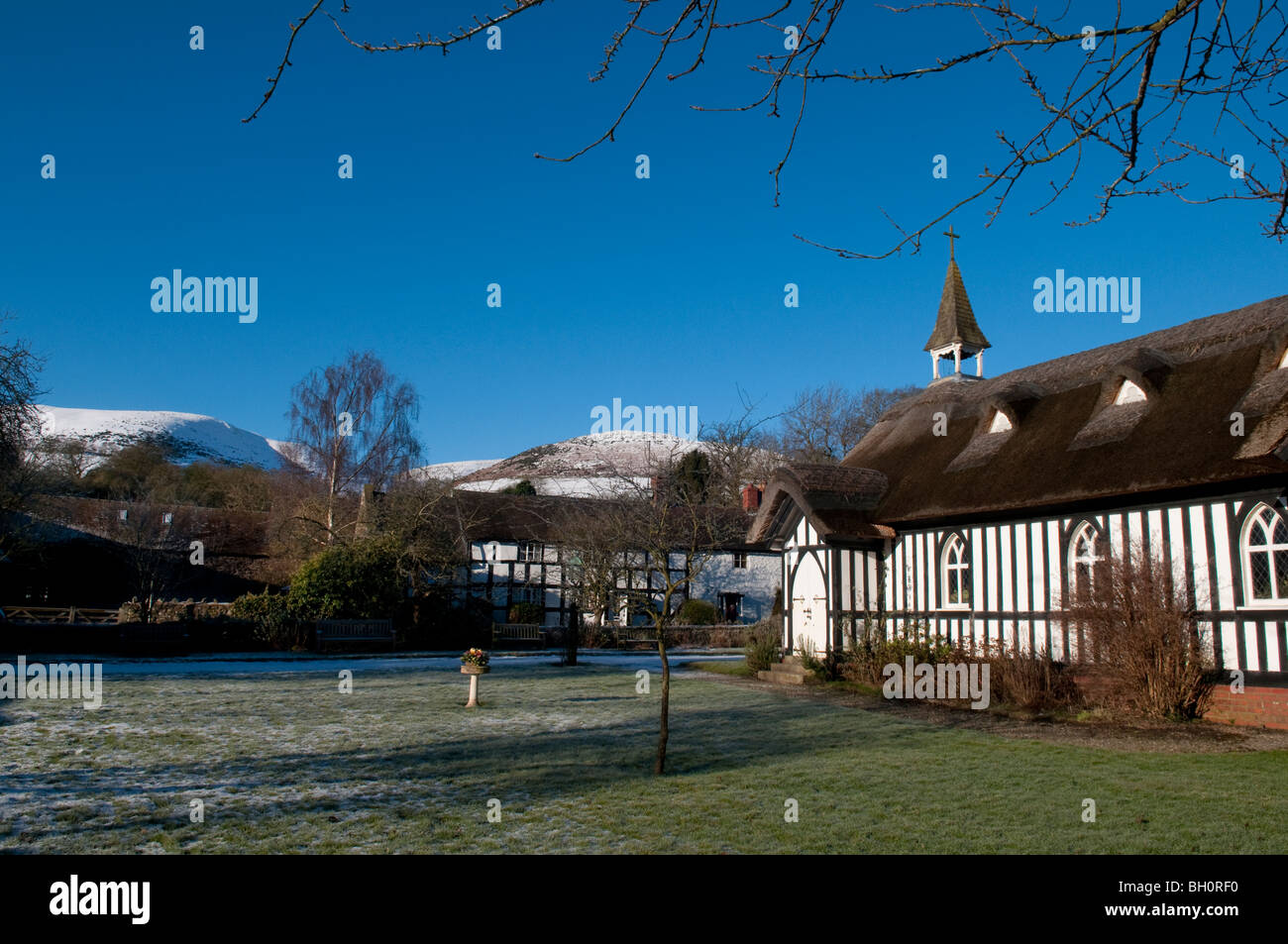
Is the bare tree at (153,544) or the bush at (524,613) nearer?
the bush at (524,613)

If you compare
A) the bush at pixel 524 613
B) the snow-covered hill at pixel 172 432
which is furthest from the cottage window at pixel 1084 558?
the snow-covered hill at pixel 172 432

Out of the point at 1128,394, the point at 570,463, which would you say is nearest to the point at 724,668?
the point at 1128,394

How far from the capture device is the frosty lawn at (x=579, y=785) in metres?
5.94

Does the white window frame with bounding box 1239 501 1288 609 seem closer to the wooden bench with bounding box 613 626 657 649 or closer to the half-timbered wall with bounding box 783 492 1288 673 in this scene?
the half-timbered wall with bounding box 783 492 1288 673

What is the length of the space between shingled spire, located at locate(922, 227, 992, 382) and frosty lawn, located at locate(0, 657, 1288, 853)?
14.0m

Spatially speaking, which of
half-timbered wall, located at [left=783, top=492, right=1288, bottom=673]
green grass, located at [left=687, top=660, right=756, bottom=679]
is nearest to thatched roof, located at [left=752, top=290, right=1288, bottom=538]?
half-timbered wall, located at [left=783, top=492, right=1288, bottom=673]

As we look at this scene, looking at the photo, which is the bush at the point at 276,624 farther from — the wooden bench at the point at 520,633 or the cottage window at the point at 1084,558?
the cottage window at the point at 1084,558

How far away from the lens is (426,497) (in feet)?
110

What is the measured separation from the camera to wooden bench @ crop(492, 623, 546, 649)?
32.1 metres

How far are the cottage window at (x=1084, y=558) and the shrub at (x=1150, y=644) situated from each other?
0.62 m

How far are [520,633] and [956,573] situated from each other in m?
19.9

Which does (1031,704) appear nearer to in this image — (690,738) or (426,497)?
(690,738)

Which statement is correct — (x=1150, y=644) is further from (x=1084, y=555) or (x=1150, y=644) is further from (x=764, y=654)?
(x=764, y=654)
